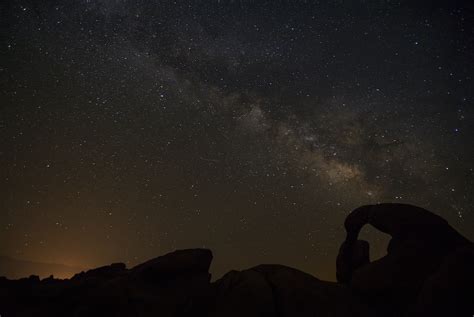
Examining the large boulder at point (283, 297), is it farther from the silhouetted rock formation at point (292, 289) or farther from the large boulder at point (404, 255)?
the large boulder at point (404, 255)

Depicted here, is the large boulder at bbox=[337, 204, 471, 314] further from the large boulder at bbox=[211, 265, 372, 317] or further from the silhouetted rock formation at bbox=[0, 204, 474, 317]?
the large boulder at bbox=[211, 265, 372, 317]

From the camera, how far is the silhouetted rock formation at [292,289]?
10977mm

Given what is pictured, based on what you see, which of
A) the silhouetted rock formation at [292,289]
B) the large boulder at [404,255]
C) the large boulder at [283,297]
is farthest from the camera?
the large boulder at [404,255]

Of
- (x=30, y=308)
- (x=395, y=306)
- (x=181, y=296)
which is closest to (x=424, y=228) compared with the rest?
(x=395, y=306)

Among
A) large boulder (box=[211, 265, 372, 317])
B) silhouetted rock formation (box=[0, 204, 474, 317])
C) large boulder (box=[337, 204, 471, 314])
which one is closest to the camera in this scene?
silhouetted rock formation (box=[0, 204, 474, 317])

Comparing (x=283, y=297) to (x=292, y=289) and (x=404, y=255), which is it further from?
(x=404, y=255)

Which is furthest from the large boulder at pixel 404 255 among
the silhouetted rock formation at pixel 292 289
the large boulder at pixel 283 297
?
the large boulder at pixel 283 297

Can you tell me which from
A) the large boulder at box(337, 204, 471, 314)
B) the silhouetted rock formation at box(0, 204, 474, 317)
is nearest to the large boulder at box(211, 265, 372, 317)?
the silhouetted rock formation at box(0, 204, 474, 317)

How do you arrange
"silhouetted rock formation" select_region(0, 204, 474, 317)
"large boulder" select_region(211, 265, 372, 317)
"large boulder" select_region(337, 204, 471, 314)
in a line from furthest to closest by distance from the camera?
"large boulder" select_region(337, 204, 471, 314), "large boulder" select_region(211, 265, 372, 317), "silhouetted rock formation" select_region(0, 204, 474, 317)

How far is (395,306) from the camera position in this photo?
11703 mm

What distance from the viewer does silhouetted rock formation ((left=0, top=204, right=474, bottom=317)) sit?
36.0ft

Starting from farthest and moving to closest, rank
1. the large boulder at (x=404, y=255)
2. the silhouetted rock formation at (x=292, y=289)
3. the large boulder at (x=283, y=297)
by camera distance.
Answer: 1. the large boulder at (x=404, y=255)
2. the large boulder at (x=283, y=297)
3. the silhouetted rock formation at (x=292, y=289)

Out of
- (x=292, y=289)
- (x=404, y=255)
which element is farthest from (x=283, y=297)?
(x=404, y=255)

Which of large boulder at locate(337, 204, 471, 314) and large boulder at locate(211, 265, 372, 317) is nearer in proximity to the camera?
large boulder at locate(211, 265, 372, 317)
